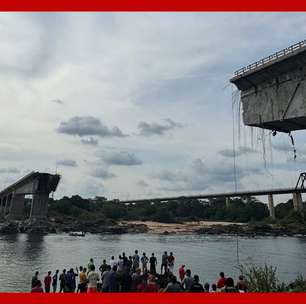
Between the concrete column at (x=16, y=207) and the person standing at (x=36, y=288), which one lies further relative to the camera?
the concrete column at (x=16, y=207)

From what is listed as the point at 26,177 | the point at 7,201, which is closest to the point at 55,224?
the point at 26,177

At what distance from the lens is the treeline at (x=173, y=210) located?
427 ft

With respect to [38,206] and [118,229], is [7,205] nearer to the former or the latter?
[38,206]

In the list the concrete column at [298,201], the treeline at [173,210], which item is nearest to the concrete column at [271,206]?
the treeline at [173,210]

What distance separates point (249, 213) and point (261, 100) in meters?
122

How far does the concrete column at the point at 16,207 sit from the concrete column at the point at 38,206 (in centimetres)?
1291

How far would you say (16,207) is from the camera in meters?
111

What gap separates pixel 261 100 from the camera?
3281 centimetres

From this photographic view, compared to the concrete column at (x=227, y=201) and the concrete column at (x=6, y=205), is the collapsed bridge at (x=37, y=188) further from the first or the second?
the concrete column at (x=227, y=201)

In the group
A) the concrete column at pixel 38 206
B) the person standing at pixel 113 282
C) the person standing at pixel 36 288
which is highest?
the concrete column at pixel 38 206

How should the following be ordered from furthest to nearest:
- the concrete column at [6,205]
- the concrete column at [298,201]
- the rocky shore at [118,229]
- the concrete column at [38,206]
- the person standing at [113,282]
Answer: the concrete column at [298,201]
the concrete column at [6,205]
the concrete column at [38,206]
the rocky shore at [118,229]
the person standing at [113,282]

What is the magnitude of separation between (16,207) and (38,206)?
16.7 meters

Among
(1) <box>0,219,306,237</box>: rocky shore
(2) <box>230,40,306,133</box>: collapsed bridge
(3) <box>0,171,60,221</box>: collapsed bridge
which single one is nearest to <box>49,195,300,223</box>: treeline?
(1) <box>0,219,306,237</box>: rocky shore

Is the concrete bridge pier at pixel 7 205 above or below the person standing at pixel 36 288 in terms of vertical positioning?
above
